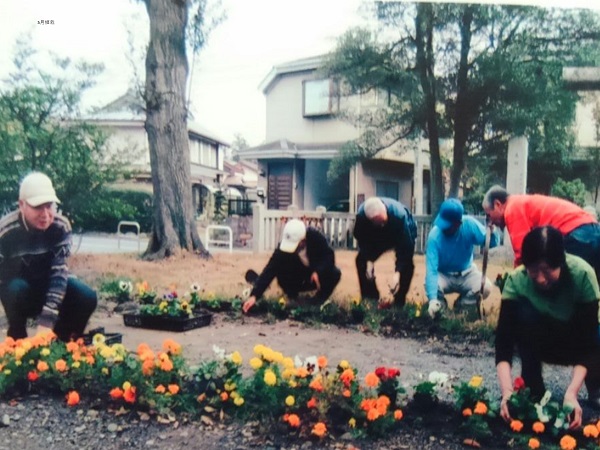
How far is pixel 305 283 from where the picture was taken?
237 cm

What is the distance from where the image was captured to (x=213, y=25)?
2.22 m

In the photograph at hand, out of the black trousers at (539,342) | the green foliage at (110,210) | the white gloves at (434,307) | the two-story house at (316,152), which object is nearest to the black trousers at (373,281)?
the white gloves at (434,307)

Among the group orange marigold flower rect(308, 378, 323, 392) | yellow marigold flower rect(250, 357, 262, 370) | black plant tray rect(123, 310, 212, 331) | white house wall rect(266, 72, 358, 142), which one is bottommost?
orange marigold flower rect(308, 378, 323, 392)

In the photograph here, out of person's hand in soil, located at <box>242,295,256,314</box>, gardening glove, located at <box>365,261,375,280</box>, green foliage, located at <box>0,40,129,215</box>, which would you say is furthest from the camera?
person's hand in soil, located at <box>242,295,256,314</box>

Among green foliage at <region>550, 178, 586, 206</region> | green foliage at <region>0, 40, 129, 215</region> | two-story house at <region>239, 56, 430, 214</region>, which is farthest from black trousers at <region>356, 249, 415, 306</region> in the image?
green foliage at <region>0, 40, 129, 215</region>

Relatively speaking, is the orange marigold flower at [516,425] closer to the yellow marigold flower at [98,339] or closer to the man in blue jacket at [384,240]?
the man in blue jacket at [384,240]

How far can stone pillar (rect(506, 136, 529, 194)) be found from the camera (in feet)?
6.98

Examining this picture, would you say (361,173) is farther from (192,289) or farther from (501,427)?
(501,427)

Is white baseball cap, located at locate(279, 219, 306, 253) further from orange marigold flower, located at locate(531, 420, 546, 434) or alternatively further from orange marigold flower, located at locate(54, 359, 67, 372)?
orange marigold flower, located at locate(531, 420, 546, 434)

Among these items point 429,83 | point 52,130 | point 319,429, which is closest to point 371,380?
point 319,429

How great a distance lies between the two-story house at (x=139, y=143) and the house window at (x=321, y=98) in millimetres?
356

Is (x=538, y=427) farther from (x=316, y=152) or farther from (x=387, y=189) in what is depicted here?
(x=316, y=152)

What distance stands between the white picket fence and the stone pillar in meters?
0.33

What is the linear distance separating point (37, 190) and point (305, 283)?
107cm
